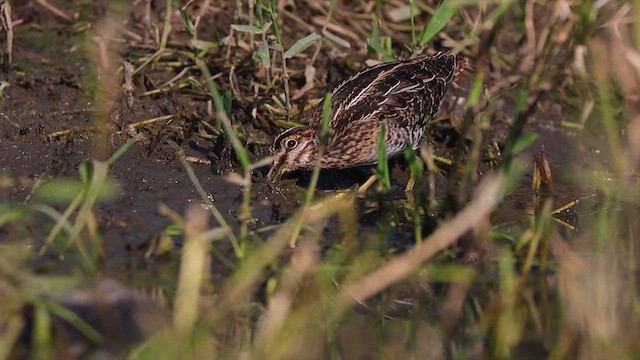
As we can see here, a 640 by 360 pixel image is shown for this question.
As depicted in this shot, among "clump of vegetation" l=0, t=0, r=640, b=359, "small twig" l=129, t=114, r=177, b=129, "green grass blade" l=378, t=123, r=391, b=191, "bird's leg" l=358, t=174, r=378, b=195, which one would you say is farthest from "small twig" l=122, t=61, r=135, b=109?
"green grass blade" l=378, t=123, r=391, b=191

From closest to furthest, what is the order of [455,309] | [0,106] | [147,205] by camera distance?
[455,309], [147,205], [0,106]

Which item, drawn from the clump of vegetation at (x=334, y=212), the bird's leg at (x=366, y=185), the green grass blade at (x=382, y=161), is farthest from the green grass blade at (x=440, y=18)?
the green grass blade at (x=382, y=161)

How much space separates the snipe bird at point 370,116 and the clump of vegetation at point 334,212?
7.2 inches

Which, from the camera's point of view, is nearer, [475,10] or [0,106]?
[0,106]

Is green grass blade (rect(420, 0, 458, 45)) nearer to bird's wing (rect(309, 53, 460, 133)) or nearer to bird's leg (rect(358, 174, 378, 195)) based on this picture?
bird's wing (rect(309, 53, 460, 133))

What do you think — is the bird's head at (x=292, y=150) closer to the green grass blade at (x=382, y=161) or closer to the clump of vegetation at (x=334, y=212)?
the clump of vegetation at (x=334, y=212)

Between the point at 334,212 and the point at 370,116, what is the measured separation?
3.53ft

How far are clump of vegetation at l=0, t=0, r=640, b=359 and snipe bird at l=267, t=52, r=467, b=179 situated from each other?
182 millimetres

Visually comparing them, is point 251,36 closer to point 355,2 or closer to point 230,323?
point 355,2

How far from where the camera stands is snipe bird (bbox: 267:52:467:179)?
21.1 ft

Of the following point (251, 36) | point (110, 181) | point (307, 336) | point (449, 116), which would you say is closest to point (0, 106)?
point (110, 181)

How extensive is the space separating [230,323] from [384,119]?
2392 millimetres

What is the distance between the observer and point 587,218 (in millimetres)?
6277

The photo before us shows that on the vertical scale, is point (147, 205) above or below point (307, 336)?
below
